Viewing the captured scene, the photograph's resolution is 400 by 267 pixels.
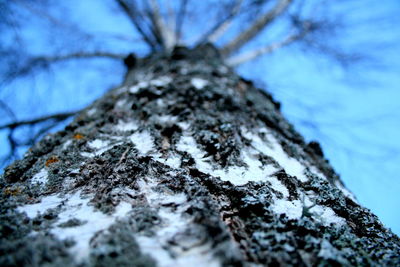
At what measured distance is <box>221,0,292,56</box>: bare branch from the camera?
4488 mm

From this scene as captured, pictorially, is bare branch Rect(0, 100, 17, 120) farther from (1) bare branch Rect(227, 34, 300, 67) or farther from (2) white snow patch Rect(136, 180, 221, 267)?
(1) bare branch Rect(227, 34, 300, 67)

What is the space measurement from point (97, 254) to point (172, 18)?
4913mm

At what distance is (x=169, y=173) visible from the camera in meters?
0.99

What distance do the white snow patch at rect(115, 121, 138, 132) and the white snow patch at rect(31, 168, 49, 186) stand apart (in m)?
0.40

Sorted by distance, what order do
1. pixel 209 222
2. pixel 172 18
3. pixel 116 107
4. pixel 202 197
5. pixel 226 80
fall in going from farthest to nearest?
1. pixel 172 18
2. pixel 226 80
3. pixel 116 107
4. pixel 202 197
5. pixel 209 222

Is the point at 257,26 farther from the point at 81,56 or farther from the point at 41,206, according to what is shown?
the point at 41,206

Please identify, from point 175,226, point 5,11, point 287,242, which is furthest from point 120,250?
point 5,11

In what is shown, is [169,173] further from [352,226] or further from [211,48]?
[211,48]

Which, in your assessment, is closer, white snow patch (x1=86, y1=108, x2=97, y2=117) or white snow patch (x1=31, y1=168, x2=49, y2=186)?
white snow patch (x1=31, y1=168, x2=49, y2=186)

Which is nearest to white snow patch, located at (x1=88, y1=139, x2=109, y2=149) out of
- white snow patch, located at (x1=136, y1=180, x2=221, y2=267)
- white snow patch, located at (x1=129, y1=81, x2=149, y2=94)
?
white snow patch, located at (x1=136, y1=180, x2=221, y2=267)

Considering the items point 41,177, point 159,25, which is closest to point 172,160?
point 41,177

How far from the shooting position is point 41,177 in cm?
102

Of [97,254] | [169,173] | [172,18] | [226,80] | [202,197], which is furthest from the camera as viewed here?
[172,18]

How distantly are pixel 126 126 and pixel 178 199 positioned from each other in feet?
2.14
